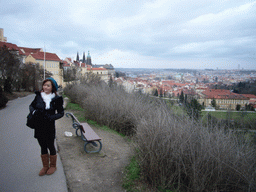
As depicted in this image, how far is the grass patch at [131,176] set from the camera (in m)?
3.57

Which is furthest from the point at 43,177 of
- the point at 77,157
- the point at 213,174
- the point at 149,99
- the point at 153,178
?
the point at 149,99

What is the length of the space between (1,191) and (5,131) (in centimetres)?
422

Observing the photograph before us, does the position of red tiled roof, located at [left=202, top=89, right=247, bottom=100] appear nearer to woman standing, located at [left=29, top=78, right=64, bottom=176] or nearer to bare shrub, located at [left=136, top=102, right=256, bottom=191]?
bare shrub, located at [left=136, top=102, right=256, bottom=191]

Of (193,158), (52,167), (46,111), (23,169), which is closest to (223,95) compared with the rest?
(193,158)

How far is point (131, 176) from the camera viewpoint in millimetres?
3879

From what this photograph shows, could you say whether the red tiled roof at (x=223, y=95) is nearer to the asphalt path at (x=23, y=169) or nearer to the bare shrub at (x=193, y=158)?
the bare shrub at (x=193, y=158)

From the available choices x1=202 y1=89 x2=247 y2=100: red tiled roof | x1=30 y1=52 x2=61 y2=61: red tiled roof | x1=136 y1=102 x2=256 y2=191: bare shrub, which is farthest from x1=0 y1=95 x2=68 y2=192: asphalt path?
x1=30 y1=52 x2=61 y2=61: red tiled roof

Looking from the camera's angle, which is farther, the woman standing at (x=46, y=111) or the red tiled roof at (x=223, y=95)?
the red tiled roof at (x=223, y=95)

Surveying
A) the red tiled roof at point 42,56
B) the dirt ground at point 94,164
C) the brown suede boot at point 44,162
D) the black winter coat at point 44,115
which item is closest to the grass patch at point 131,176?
the dirt ground at point 94,164

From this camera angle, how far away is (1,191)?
10.5 feet

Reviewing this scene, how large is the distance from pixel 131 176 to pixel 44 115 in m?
2.05

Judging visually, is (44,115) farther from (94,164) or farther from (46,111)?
(94,164)

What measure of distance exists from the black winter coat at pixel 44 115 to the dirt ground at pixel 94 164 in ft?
3.31

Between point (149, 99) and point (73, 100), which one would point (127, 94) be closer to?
point (149, 99)
